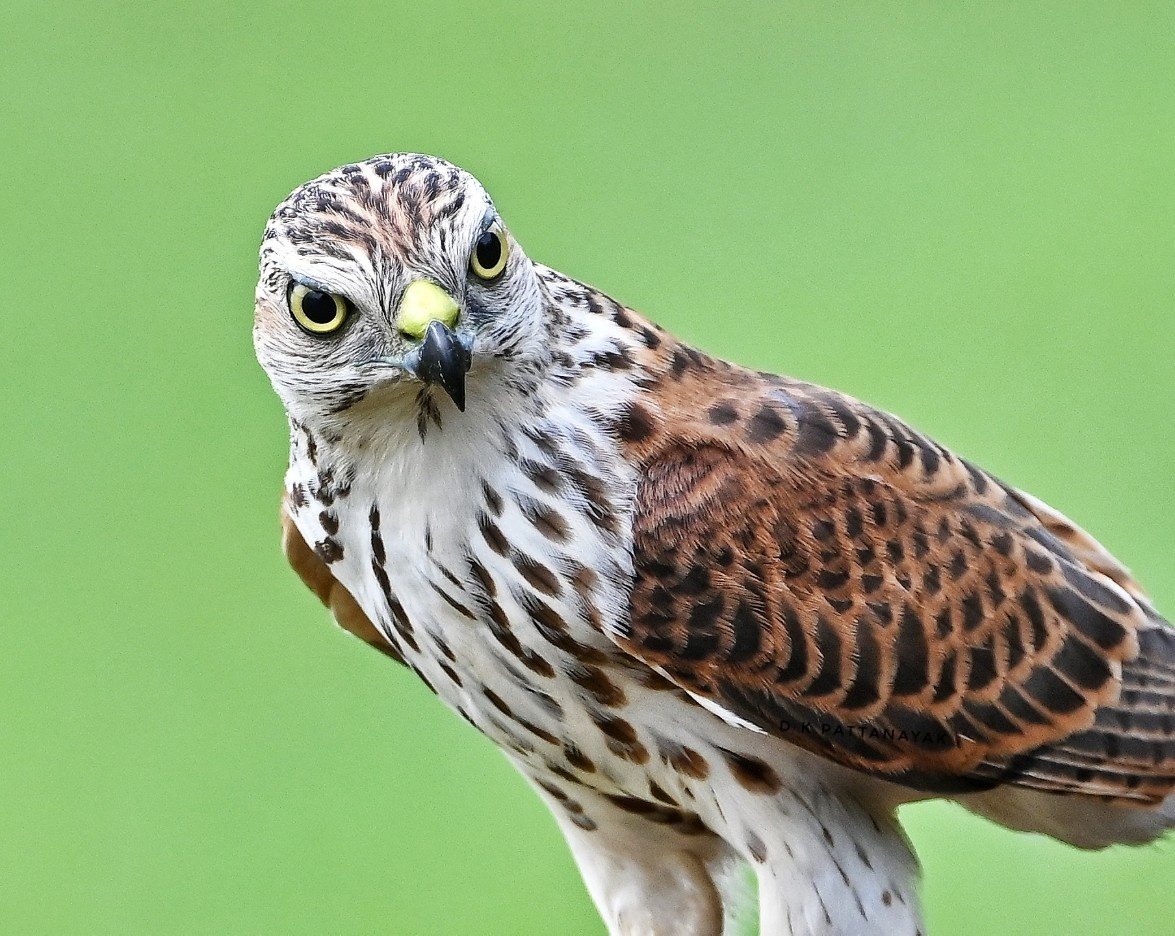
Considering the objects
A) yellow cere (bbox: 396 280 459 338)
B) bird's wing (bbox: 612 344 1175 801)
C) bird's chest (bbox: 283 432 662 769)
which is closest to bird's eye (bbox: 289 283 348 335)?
yellow cere (bbox: 396 280 459 338)

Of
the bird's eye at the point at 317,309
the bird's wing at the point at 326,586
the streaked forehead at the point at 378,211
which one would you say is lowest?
the bird's wing at the point at 326,586

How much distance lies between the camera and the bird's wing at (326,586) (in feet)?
10.3

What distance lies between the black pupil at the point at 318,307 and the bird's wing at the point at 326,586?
0.67 meters

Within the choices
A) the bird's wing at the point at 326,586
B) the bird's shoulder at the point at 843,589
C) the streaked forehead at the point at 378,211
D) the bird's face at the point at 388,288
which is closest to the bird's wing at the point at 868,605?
the bird's shoulder at the point at 843,589

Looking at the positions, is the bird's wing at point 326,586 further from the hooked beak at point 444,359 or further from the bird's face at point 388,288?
the hooked beak at point 444,359

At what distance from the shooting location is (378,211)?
8.04ft

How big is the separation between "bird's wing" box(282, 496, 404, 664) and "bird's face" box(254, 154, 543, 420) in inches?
23.4

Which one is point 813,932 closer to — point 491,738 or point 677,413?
point 491,738

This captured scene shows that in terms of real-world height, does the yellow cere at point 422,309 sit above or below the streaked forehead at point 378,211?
below

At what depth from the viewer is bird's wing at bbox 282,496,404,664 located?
10.3ft

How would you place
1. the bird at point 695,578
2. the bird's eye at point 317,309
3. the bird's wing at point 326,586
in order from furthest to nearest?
the bird's wing at point 326,586, the bird at point 695,578, the bird's eye at point 317,309

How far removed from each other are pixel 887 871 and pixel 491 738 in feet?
2.45

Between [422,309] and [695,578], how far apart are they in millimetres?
682

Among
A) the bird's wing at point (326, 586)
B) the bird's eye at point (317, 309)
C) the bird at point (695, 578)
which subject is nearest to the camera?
Answer: the bird's eye at point (317, 309)
